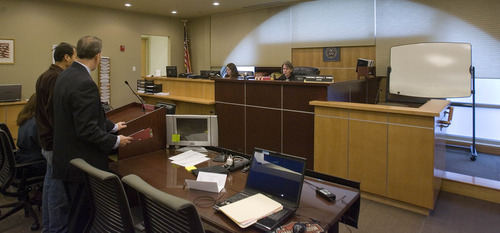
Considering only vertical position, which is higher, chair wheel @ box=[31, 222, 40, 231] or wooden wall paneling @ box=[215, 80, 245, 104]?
wooden wall paneling @ box=[215, 80, 245, 104]

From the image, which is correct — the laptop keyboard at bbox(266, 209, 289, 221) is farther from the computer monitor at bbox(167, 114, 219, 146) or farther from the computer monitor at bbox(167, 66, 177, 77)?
the computer monitor at bbox(167, 66, 177, 77)

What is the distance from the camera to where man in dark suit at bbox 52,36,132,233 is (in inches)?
74.8

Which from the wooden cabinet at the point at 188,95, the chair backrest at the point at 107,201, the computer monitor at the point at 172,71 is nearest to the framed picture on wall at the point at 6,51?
the wooden cabinet at the point at 188,95

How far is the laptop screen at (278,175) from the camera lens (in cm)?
162

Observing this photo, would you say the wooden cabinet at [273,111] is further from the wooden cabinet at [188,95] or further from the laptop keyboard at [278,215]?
the laptop keyboard at [278,215]

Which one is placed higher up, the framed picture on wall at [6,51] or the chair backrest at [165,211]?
the framed picture on wall at [6,51]

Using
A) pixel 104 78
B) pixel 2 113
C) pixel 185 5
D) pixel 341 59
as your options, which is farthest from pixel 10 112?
pixel 341 59

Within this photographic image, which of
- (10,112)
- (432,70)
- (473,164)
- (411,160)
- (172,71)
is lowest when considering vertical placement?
(473,164)

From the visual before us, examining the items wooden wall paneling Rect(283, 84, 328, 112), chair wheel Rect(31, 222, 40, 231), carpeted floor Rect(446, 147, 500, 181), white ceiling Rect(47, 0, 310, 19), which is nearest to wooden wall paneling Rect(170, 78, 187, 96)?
white ceiling Rect(47, 0, 310, 19)

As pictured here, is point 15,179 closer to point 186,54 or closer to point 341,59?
point 341,59

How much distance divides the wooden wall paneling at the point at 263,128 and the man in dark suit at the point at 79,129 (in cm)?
263

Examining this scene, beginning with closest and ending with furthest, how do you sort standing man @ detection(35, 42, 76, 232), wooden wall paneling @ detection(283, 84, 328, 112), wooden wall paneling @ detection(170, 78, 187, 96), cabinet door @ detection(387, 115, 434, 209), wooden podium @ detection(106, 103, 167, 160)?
Answer: standing man @ detection(35, 42, 76, 232) < wooden podium @ detection(106, 103, 167, 160) < cabinet door @ detection(387, 115, 434, 209) < wooden wall paneling @ detection(283, 84, 328, 112) < wooden wall paneling @ detection(170, 78, 187, 96)

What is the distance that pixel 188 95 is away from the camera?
5.84m

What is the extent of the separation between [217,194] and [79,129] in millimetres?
920
